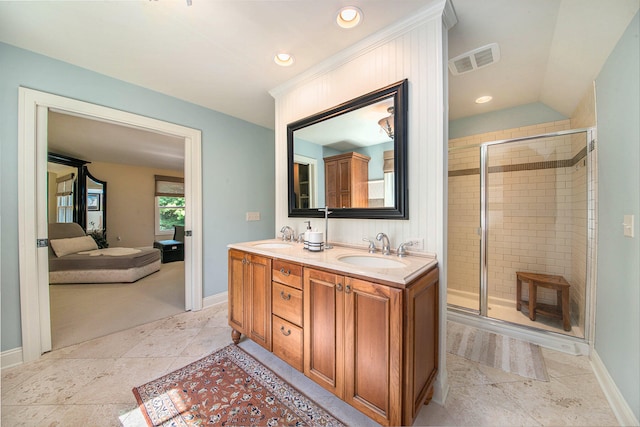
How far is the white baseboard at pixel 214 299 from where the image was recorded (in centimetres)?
279

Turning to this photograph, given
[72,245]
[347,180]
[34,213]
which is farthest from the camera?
[72,245]

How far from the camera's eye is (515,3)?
135 cm

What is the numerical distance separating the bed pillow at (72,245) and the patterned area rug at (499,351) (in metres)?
5.65

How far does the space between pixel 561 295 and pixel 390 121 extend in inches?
94.0

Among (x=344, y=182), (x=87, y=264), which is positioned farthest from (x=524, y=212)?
(x=87, y=264)

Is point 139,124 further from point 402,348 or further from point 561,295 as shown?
point 561,295

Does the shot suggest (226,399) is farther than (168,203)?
No

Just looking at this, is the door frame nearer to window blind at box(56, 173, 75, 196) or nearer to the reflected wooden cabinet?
the reflected wooden cabinet

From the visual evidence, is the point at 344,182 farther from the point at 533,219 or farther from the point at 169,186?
the point at 169,186

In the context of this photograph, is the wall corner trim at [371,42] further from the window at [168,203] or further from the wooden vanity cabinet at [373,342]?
the window at [168,203]

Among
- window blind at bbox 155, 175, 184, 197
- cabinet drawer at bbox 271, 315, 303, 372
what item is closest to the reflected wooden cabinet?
cabinet drawer at bbox 271, 315, 303, 372

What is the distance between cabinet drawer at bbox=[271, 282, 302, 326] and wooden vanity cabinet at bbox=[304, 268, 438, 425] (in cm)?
7

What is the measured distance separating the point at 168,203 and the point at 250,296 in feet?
20.3

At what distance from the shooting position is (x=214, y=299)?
2.88m
